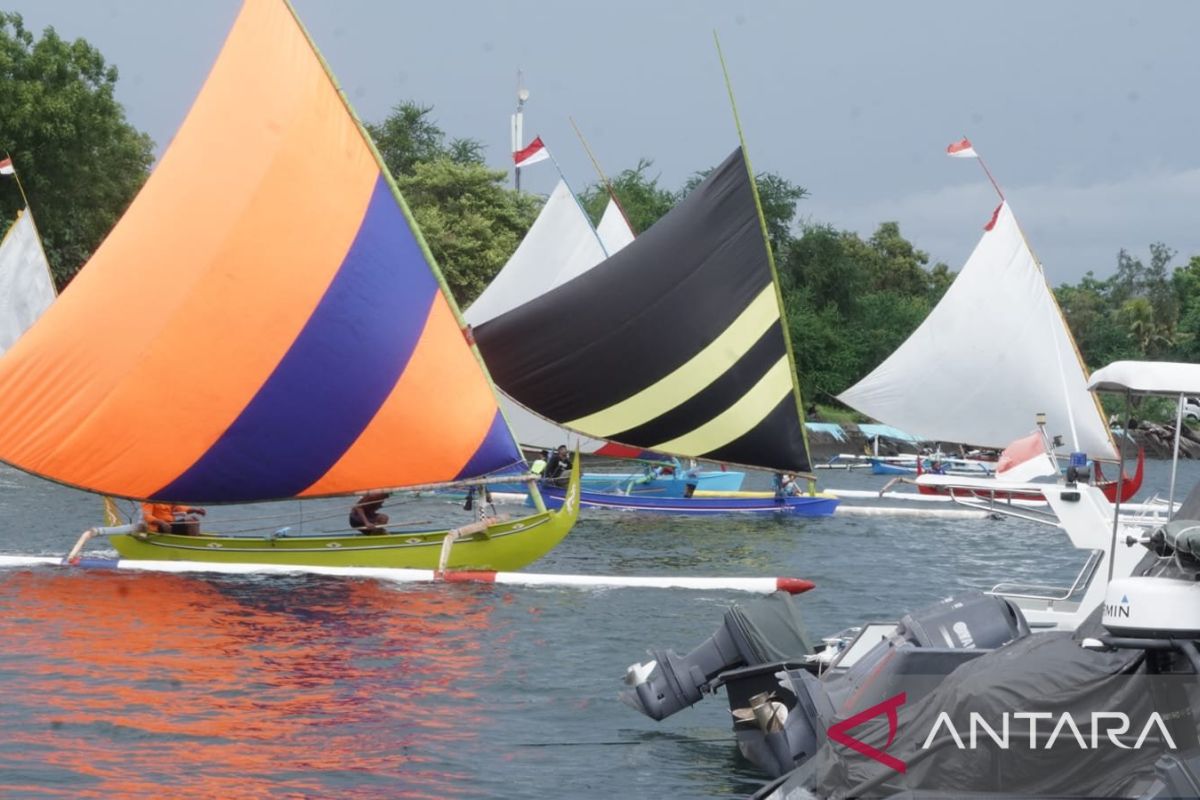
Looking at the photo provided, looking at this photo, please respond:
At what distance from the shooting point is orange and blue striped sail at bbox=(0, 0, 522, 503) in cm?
2308

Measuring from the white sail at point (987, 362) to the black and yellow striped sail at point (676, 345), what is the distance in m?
9.85

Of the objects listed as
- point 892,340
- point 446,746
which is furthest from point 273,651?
point 892,340

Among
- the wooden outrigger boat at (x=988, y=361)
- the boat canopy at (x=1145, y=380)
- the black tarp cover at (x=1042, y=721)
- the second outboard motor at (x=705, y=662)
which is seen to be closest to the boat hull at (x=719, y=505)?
the wooden outrigger boat at (x=988, y=361)

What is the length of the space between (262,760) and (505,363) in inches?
869

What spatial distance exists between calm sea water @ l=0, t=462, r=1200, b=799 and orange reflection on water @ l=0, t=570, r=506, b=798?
34 millimetres

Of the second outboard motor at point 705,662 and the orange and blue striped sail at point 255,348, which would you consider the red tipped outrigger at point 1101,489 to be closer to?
the second outboard motor at point 705,662

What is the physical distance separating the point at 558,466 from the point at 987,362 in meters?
14.5

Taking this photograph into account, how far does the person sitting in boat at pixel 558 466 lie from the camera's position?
37.0 meters

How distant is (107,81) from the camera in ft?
238

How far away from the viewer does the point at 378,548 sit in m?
23.4

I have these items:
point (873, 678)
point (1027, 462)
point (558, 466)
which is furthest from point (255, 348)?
point (873, 678)

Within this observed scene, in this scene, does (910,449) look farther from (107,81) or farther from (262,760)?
(262,760)

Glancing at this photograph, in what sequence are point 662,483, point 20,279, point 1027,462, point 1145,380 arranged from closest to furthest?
point 1145,380, point 1027,462, point 662,483, point 20,279

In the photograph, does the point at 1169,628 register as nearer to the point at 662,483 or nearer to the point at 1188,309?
the point at 662,483
